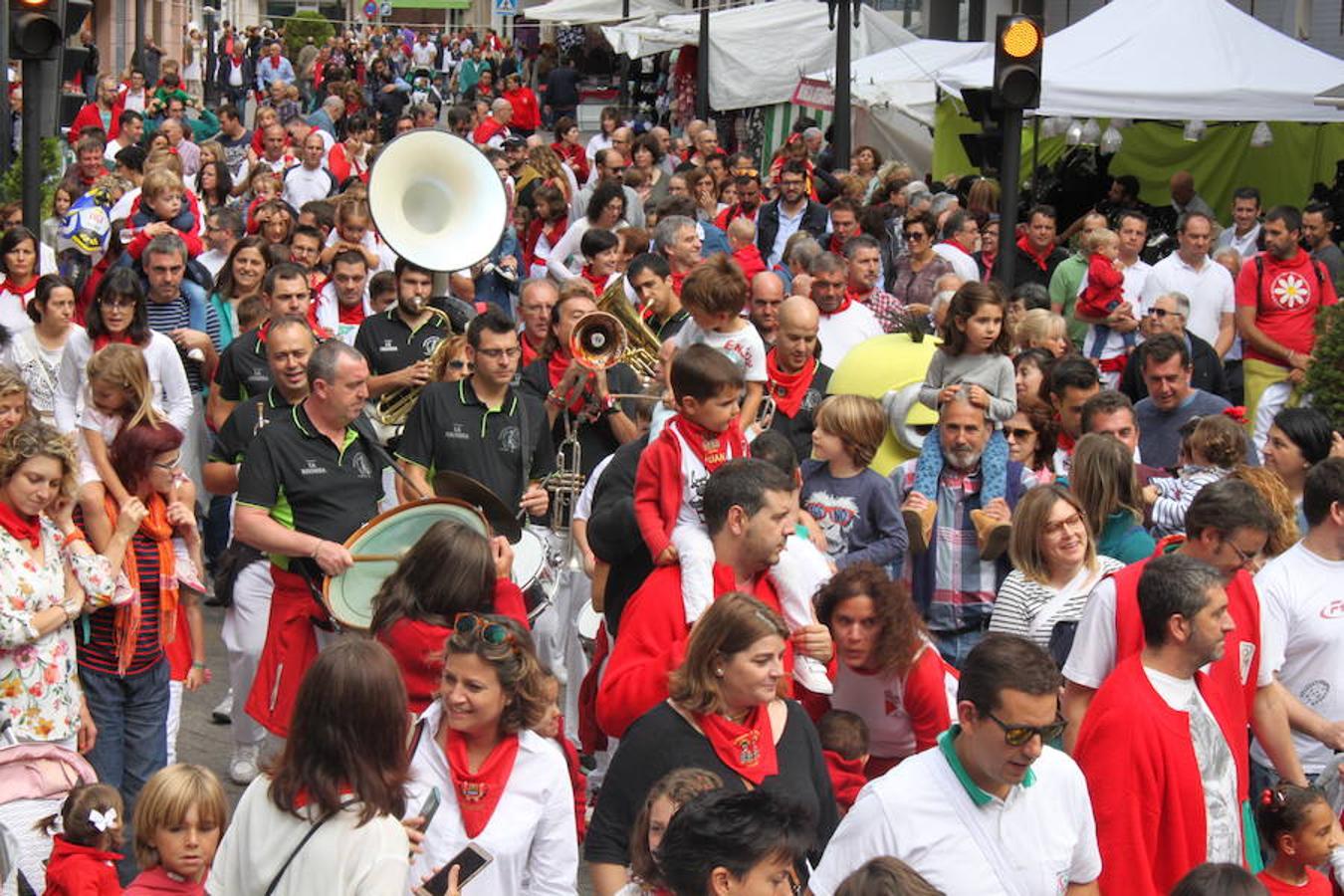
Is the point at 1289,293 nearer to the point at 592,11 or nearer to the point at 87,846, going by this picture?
the point at 87,846

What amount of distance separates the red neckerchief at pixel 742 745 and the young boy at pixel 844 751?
0.72 meters

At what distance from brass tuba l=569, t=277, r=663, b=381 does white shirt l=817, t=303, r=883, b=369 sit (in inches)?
36.0

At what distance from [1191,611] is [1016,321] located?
5.22 metres

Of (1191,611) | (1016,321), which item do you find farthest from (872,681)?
(1016,321)

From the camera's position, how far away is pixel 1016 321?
410 inches

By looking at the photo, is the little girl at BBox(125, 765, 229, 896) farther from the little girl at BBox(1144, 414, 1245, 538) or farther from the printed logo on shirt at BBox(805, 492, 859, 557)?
the little girl at BBox(1144, 414, 1245, 538)

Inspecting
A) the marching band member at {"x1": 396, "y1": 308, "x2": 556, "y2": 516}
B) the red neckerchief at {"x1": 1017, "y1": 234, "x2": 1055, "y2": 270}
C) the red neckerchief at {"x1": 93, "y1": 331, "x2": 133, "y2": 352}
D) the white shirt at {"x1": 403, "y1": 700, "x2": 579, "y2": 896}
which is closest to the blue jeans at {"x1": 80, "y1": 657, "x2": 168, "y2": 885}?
the marching band member at {"x1": 396, "y1": 308, "x2": 556, "y2": 516}

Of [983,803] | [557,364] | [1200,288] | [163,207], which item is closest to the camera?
[983,803]

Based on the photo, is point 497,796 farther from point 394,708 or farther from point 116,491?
point 116,491

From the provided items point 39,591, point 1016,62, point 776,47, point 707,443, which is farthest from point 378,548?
point 776,47

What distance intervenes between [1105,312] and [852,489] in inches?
201

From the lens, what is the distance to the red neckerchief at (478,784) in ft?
16.2

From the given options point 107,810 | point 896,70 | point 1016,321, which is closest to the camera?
point 107,810

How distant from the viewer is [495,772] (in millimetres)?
4973
